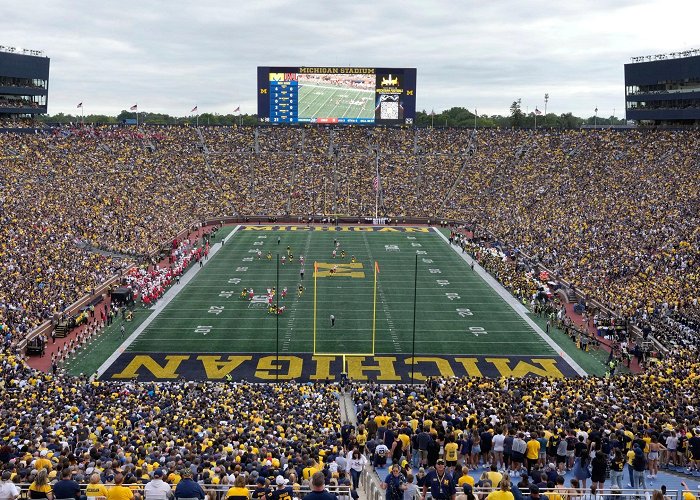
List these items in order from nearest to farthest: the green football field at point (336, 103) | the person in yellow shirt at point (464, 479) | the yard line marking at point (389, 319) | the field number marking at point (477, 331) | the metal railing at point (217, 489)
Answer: the metal railing at point (217, 489)
the person in yellow shirt at point (464, 479)
the yard line marking at point (389, 319)
the field number marking at point (477, 331)
the green football field at point (336, 103)

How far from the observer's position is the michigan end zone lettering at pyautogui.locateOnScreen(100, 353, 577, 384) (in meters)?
26.0

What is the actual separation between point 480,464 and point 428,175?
60.5m

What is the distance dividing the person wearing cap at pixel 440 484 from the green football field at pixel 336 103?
2661 inches

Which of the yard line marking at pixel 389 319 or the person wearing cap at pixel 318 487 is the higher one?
the person wearing cap at pixel 318 487

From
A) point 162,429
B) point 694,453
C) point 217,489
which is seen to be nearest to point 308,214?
point 162,429

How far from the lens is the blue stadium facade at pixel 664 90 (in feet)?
204

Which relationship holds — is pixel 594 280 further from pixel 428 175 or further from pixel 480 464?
pixel 428 175

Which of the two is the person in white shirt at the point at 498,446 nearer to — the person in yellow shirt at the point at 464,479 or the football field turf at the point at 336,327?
the person in yellow shirt at the point at 464,479

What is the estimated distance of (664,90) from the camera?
6519 cm

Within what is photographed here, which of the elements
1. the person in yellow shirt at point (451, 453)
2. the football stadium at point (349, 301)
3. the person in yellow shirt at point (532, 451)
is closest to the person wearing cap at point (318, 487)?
the football stadium at point (349, 301)

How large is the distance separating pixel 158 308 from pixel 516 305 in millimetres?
18666

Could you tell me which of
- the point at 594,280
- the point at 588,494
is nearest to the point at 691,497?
the point at 588,494

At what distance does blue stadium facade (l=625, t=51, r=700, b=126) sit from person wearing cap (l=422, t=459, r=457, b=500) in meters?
61.2

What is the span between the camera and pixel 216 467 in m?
11.4
